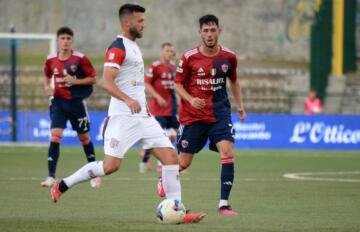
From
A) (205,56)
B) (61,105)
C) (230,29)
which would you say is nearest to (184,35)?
(230,29)

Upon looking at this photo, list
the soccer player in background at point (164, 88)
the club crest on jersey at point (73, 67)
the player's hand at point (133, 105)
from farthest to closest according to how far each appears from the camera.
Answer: the soccer player in background at point (164, 88)
the club crest on jersey at point (73, 67)
the player's hand at point (133, 105)

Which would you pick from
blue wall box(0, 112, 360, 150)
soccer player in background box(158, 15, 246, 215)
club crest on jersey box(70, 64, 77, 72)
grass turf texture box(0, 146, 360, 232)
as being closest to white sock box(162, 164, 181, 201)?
grass turf texture box(0, 146, 360, 232)

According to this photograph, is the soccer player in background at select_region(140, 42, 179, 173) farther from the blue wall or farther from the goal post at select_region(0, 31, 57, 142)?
the goal post at select_region(0, 31, 57, 142)

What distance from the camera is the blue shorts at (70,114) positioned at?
17016mm

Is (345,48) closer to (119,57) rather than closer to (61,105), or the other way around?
(61,105)

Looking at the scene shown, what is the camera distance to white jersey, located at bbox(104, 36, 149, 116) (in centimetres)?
1157

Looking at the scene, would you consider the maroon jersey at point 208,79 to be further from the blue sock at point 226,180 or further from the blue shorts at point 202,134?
the blue sock at point 226,180

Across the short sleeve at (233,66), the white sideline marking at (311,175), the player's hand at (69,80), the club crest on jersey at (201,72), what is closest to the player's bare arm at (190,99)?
the club crest on jersey at (201,72)

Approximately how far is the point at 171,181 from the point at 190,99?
179 cm

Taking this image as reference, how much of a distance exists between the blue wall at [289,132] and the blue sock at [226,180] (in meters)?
17.6

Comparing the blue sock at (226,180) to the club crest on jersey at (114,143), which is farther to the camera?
the blue sock at (226,180)

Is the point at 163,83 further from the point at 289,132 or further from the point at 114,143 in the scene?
the point at 289,132

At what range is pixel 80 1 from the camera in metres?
58.6

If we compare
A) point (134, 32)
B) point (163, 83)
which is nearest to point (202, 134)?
point (134, 32)
